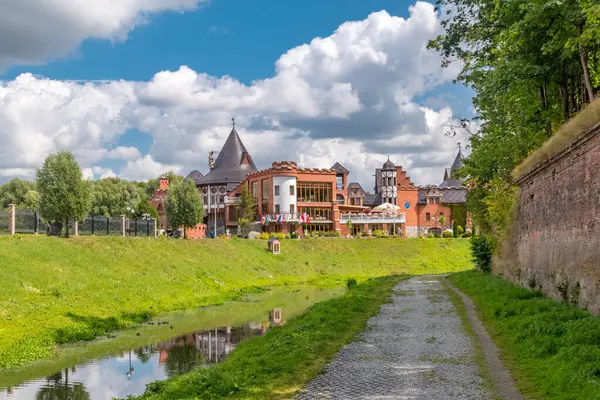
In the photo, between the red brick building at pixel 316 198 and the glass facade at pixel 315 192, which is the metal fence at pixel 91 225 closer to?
the red brick building at pixel 316 198

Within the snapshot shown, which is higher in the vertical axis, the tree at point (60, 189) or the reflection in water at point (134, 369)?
the tree at point (60, 189)

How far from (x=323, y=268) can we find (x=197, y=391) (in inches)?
1925

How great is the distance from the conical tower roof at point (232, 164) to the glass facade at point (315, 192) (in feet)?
47.7

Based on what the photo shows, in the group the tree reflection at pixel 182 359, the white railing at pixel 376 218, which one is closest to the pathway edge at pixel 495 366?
the tree reflection at pixel 182 359

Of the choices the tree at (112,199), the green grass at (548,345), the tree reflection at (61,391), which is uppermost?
the tree at (112,199)

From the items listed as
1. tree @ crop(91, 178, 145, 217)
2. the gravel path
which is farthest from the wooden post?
tree @ crop(91, 178, 145, 217)

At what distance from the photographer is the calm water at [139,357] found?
16375 millimetres

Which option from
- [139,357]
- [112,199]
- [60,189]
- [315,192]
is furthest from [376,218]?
[139,357]

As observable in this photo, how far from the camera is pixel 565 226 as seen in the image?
1925 centimetres

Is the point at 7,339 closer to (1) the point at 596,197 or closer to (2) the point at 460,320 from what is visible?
(2) the point at 460,320

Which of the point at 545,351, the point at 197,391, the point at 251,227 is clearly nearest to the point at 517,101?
the point at 545,351

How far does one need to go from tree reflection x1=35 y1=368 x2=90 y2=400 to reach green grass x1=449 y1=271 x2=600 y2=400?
10.9 metres

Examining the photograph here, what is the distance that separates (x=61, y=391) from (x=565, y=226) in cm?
1607

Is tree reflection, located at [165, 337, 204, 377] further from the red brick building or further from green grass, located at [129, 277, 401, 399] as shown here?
the red brick building
